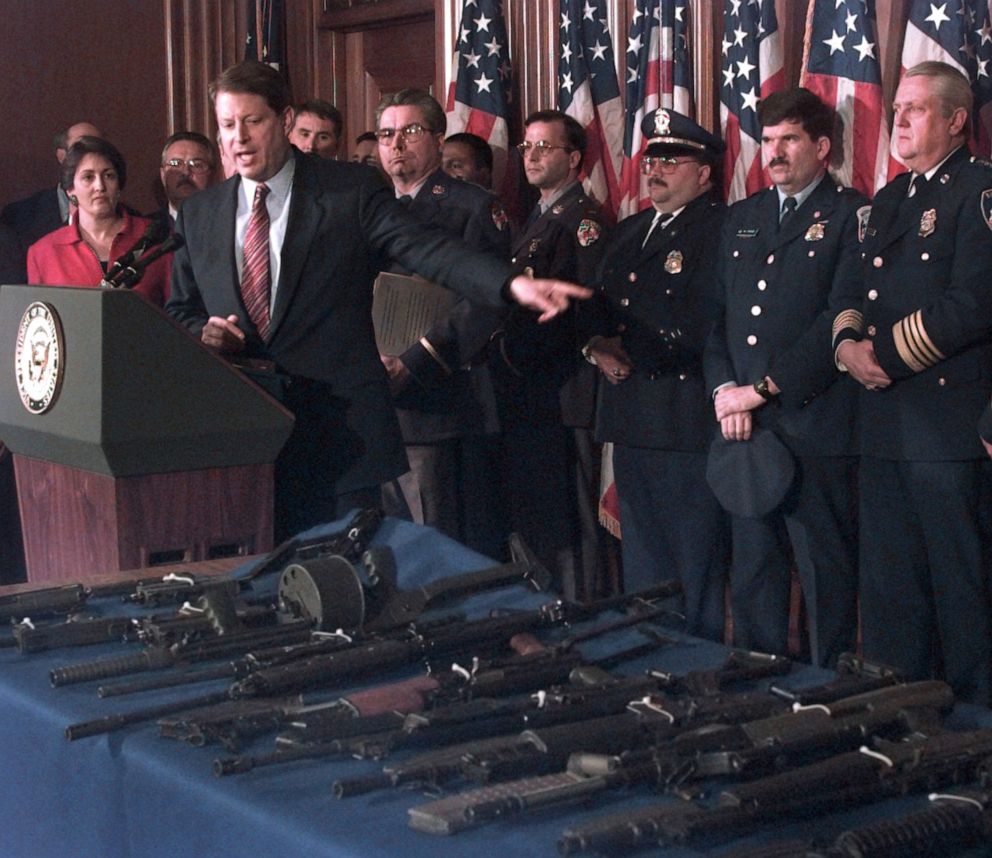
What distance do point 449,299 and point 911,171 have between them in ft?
4.24

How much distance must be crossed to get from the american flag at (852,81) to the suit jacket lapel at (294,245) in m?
1.82

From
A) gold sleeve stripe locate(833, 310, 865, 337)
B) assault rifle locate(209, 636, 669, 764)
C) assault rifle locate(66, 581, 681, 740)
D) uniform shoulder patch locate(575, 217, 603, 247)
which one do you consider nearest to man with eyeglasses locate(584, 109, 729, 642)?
uniform shoulder patch locate(575, 217, 603, 247)

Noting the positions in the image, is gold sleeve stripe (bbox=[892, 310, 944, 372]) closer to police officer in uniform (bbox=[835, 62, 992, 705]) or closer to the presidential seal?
police officer in uniform (bbox=[835, 62, 992, 705])

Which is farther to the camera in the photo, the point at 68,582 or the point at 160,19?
the point at 160,19

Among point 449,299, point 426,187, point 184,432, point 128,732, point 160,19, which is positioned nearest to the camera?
point 128,732

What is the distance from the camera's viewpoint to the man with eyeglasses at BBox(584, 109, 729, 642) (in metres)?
4.18

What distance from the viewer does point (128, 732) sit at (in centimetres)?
183

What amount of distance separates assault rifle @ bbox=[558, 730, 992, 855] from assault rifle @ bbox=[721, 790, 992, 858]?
6 centimetres

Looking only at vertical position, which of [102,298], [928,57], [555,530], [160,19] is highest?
[160,19]

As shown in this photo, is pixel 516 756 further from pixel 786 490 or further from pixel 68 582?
pixel 786 490

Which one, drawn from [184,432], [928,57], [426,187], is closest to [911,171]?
[928,57]

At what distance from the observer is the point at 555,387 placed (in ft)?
15.7

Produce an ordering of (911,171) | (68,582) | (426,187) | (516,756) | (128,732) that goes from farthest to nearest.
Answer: (426,187) < (911,171) < (68,582) < (128,732) < (516,756)

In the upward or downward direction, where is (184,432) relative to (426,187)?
downward
